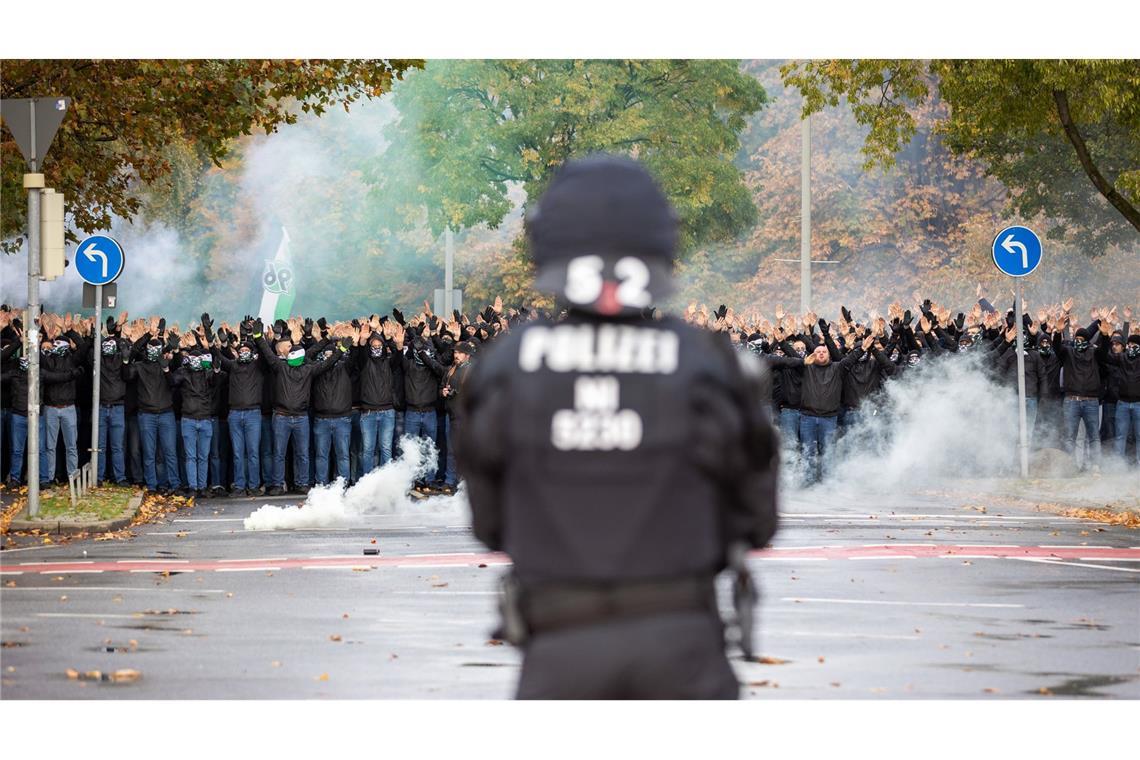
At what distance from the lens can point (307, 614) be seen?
12.0m

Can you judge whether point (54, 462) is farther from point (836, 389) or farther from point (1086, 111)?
point (1086, 111)

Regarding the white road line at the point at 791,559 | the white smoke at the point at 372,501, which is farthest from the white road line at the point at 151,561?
the white road line at the point at 791,559

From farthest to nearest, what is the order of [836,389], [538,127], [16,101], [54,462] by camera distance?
[538,127] → [836,389] → [54,462] → [16,101]

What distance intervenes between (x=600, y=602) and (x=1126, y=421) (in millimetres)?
20258

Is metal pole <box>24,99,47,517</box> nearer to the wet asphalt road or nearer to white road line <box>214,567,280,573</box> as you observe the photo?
the wet asphalt road

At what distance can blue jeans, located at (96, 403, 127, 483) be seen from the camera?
70.6 ft

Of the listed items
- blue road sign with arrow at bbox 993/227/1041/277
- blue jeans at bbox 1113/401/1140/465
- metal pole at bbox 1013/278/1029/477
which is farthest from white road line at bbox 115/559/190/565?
blue jeans at bbox 1113/401/1140/465

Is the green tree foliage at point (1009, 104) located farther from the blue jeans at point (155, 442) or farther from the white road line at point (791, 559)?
the blue jeans at point (155, 442)

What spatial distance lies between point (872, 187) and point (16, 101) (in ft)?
151

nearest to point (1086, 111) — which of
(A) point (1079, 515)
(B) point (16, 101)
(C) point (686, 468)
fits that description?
(A) point (1079, 515)

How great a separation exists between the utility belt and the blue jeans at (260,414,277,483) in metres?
17.8

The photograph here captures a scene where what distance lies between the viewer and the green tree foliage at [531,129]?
25.3 metres

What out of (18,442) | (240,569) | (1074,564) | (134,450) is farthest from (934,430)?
(240,569)

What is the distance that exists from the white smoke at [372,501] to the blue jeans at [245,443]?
1014 millimetres
